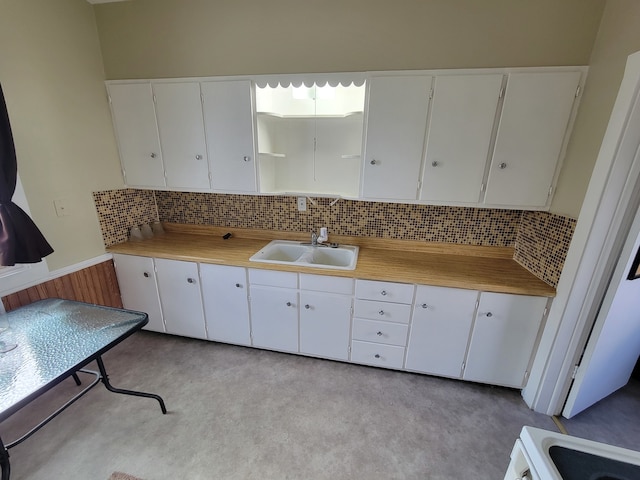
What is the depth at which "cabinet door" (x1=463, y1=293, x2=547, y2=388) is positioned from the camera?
5.63ft

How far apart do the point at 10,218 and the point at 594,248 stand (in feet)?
10.7

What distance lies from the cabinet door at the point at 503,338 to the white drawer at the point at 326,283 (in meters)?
0.87

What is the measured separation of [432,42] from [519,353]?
6.93 ft

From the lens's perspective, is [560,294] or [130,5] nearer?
[560,294]

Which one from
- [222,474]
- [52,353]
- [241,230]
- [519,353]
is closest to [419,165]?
[519,353]

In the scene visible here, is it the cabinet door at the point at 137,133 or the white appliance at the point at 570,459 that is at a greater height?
the cabinet door at the point at 137,133

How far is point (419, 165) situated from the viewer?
73.2 inches

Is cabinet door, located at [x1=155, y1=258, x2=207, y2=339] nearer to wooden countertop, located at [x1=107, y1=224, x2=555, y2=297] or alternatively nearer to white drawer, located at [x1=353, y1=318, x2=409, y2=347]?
wooden countertop, located at [x1=107, y1=224, x2=555, y2=297]

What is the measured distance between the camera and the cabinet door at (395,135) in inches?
68.9

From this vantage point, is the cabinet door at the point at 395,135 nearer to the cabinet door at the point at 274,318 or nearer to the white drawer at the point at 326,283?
the white drawer at the point at 326,283

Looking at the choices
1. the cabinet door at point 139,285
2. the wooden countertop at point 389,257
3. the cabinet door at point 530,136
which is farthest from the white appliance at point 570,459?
the cabinet door at point 139,285

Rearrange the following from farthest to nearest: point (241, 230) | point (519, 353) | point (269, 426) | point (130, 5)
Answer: point (241, 230)
point (130, 5)
point (519, 353)
point (269, 426)

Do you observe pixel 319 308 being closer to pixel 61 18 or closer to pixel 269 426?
pixel 269 426

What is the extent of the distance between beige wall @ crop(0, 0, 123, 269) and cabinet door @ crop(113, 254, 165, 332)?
8.9 inches
